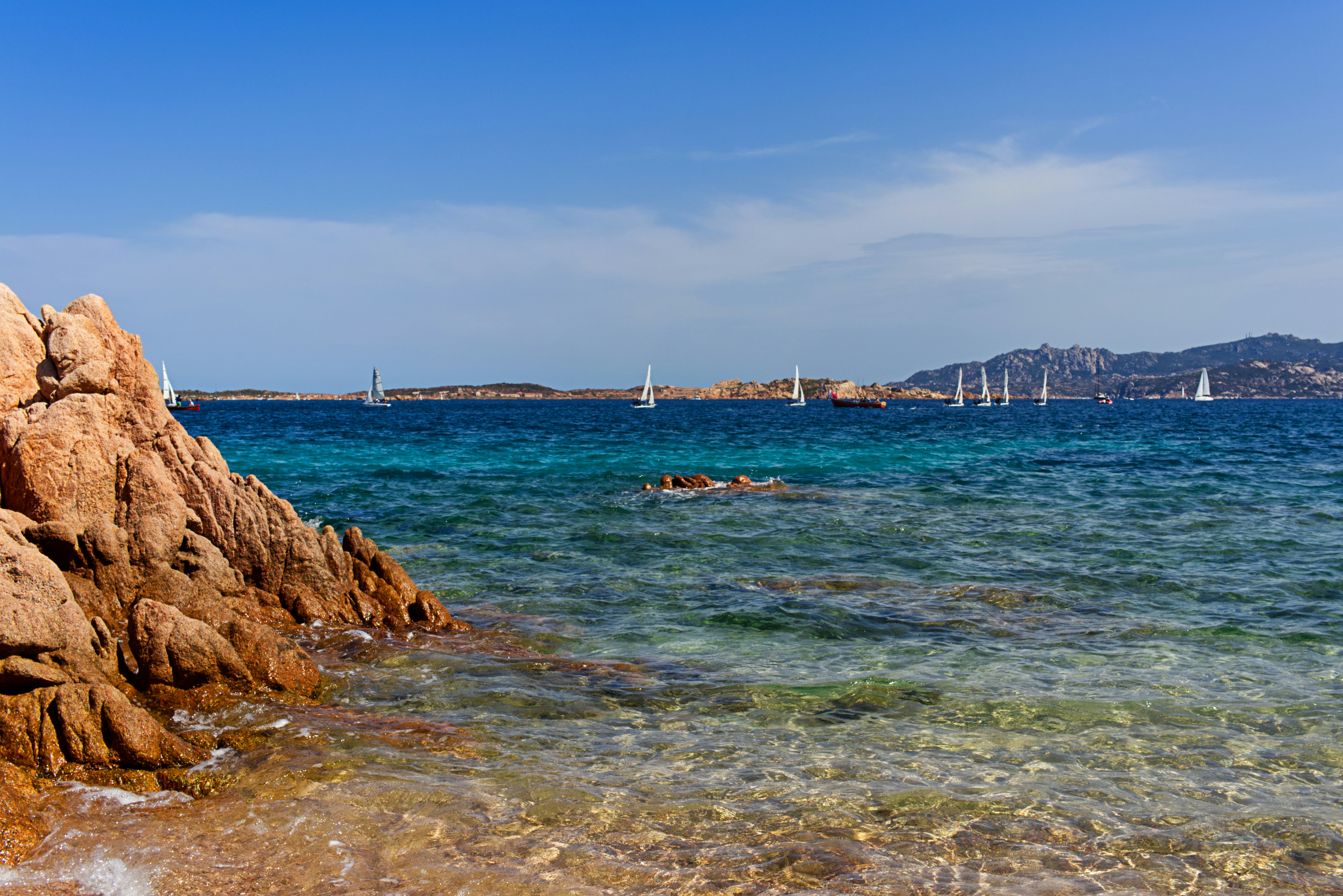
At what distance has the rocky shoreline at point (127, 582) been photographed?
664cm

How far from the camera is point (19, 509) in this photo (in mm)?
9609

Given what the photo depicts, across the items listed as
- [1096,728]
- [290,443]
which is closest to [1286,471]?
[1096,728]

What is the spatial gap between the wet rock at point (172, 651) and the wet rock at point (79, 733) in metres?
1.26

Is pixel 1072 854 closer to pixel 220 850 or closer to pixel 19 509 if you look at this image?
pixel 220 850

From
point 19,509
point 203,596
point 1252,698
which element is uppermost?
point 19,509

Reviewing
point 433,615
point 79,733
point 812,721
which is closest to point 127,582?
point 79,733

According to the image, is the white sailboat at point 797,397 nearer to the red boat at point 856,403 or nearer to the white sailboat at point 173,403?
the red boat at point 856,403

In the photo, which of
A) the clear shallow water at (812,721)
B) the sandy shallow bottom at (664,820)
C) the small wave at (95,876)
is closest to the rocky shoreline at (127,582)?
the small wave at (95,876)

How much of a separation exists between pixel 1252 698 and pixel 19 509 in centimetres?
1482

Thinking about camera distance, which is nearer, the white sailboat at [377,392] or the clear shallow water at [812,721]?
the clear shallow water at [812,721]

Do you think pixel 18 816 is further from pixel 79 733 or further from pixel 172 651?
pixel 172 651

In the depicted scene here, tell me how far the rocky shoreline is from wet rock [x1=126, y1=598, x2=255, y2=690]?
2cm

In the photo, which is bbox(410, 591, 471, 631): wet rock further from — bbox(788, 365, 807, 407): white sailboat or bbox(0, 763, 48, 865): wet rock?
bbox(788, 365, 807, 407): white sailboat

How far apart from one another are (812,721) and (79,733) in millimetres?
6776
